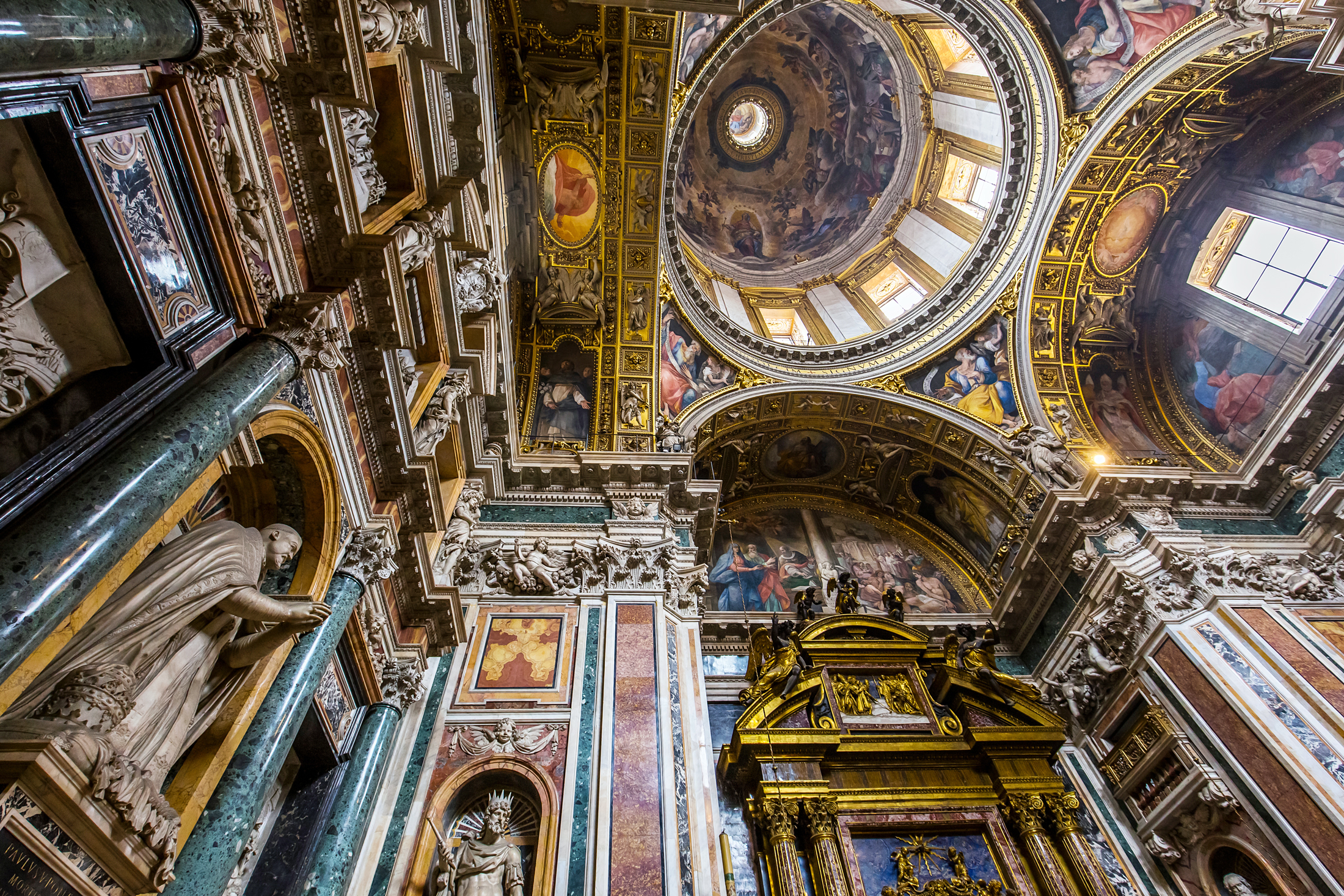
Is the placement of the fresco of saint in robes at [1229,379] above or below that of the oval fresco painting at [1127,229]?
below

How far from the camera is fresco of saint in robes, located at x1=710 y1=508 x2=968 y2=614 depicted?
12453 millimetres

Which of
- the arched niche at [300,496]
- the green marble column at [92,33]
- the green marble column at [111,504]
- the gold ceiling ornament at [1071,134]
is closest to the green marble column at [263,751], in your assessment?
the arched niche at [300,496]

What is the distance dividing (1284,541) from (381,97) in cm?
1335

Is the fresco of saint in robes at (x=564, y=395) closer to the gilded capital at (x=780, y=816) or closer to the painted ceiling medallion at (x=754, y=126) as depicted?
the gilded capital at (x=780, y=816)

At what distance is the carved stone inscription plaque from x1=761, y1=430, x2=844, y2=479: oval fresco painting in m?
12.4

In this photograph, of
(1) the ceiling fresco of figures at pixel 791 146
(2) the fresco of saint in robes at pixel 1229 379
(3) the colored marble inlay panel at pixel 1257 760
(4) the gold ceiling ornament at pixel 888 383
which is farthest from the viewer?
(1) the ceiling fresco of figures at pixel 791 146

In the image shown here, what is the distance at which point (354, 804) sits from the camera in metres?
5.50

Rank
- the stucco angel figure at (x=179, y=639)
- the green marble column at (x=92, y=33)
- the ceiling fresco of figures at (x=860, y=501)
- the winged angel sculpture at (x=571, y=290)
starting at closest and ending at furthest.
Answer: the green marble column at (x=92, y=33), the stucco angel figure at (x=179, y=639), the winged angel sculpture at (x=571, y=290), the ceiling fresco of figures at (x=860, y=501)

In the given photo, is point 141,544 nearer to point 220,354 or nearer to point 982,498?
point 220,354

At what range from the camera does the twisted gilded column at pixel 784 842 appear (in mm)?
7035

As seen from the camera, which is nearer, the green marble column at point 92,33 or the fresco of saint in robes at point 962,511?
the green marble column at point 92,33

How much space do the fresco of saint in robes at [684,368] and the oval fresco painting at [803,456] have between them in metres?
2.00

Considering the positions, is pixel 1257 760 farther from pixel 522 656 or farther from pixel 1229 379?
pixel 522 656

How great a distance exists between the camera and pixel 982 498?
1295cm
